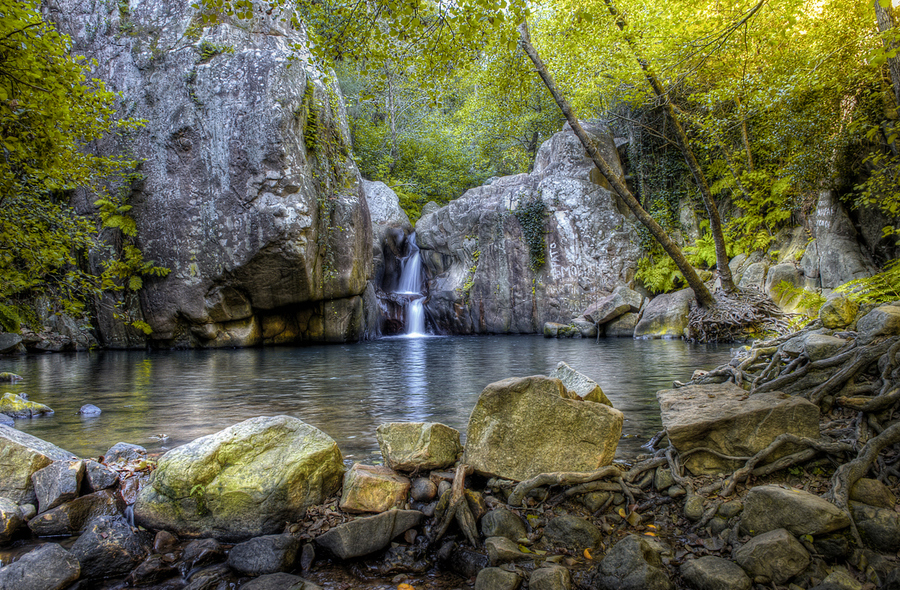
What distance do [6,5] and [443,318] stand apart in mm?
22677

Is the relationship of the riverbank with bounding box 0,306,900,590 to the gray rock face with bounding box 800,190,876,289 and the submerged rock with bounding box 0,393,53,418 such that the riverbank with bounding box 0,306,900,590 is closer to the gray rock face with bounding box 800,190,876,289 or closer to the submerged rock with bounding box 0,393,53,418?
the submerged rock with bounding box 0,393,53,418

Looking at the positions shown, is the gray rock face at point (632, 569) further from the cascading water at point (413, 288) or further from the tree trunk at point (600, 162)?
the cascading water at point (413, 288)

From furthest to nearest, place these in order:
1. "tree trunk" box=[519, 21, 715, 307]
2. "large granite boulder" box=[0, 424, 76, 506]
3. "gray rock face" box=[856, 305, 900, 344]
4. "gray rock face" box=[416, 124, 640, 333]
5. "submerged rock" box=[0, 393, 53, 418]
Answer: "gray rock face" box=[416, 124, 640, 333]
"tree trunk" box=[519, 21, 715, 307]
"submerged rock" box=[0, 393, 53, 418]
"gray rock face" box=[856, 305, 900, 344]
"large granite boulder" box=[0, 424, 76, 506]

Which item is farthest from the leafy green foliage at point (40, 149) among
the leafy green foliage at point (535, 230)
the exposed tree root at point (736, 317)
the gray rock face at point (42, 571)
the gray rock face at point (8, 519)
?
the leafy green foliage at point (535, 230)

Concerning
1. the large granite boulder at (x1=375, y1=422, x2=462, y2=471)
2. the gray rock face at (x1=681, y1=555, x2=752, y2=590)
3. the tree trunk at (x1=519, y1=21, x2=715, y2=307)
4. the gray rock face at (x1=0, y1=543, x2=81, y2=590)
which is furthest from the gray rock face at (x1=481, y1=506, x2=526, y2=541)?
the tree trunk at (x1=519, y1=21, x2=715, y2=307)

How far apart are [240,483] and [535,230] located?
2098cm

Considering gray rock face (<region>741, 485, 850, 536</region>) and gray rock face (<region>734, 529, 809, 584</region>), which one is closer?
gray rock face (<region>734, 529, 809, 584</region>)

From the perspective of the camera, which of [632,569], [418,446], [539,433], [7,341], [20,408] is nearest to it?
[632,569]

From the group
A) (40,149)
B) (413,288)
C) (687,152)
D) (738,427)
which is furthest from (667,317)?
(40,149)

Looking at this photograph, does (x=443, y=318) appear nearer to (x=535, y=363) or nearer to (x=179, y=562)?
(x=535, y=363)

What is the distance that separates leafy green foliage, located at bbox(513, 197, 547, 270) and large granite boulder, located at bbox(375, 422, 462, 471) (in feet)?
64.4

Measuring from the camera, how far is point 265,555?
114 inches

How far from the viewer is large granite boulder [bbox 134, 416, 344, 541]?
3291 mm

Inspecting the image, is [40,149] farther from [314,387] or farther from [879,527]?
[879,527]
